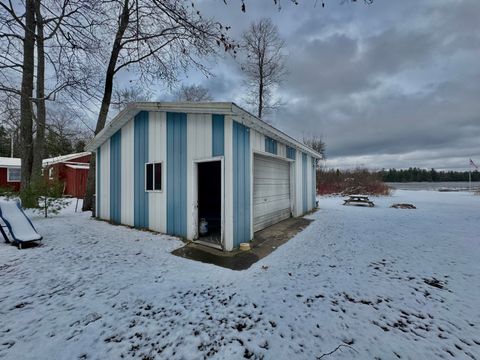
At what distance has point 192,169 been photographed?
5195 millimetres

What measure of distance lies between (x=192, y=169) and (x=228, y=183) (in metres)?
1.09

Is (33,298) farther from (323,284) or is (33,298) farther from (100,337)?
(323,284)

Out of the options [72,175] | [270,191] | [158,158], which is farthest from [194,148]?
[72,175]

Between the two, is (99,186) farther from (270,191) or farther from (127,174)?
(270,191)

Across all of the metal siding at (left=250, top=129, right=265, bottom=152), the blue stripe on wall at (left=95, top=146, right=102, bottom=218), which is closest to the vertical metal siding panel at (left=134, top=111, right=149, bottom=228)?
the blue stripe on wall at (left=95, top=146, right=102, bottom=218)

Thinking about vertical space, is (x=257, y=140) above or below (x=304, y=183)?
above

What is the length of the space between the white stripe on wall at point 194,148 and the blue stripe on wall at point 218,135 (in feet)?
0.38

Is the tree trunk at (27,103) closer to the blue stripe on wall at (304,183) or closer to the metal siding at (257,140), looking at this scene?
the metal siding at (257,140)

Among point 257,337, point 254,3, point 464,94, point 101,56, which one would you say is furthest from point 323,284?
point 464,94

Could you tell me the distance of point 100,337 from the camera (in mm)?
2107

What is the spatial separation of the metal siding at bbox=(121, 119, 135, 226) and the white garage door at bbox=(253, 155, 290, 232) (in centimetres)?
385

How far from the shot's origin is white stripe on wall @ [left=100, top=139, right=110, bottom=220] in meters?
7.84

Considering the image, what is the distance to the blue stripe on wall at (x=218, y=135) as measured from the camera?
4.70 meters

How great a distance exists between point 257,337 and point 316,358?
0.56 metres
